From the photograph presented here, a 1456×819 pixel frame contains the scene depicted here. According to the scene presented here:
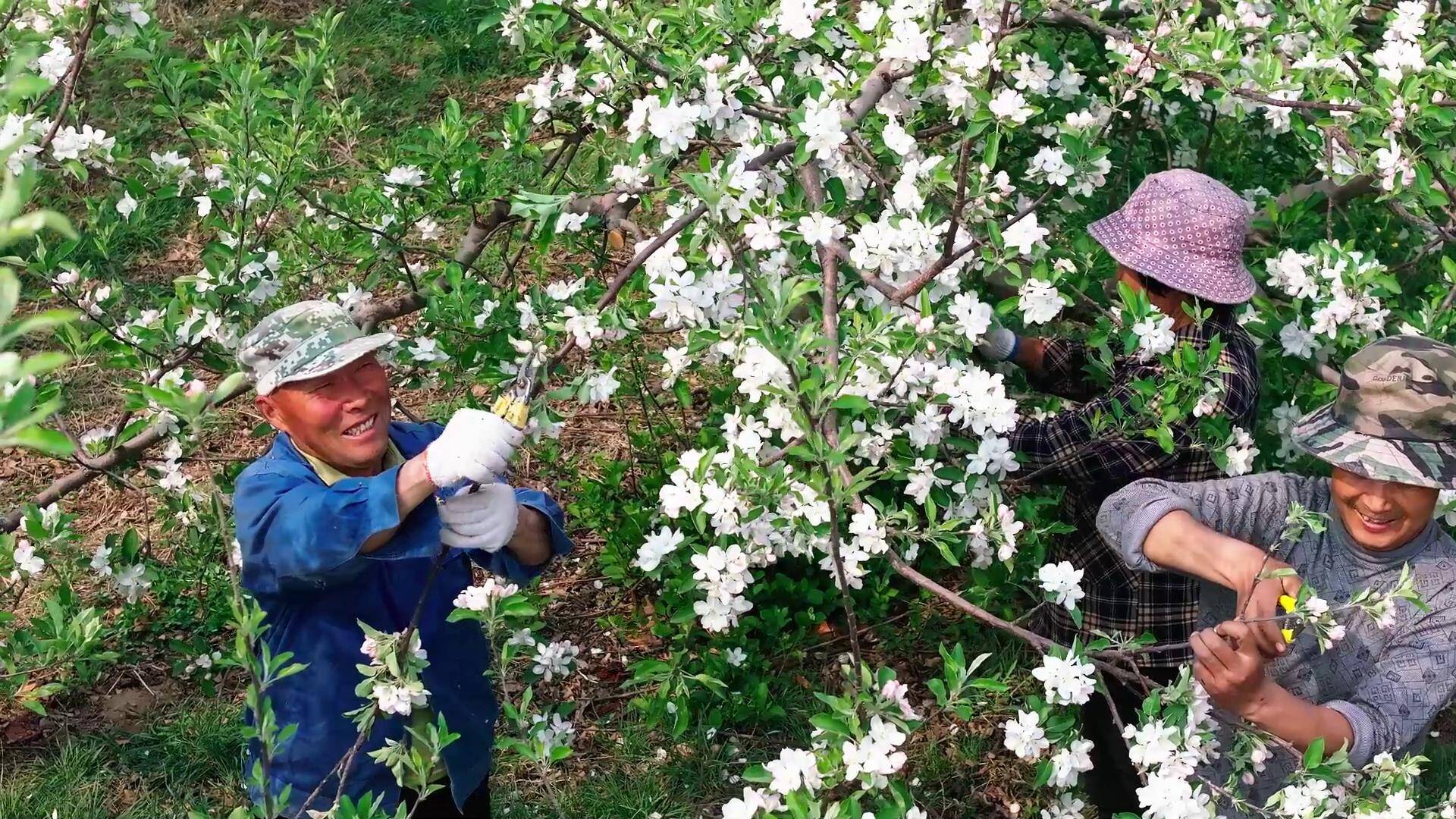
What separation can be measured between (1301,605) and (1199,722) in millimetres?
302

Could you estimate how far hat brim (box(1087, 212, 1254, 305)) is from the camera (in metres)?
2.63

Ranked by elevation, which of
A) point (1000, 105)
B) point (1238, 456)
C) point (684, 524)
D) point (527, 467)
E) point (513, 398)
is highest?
point (1000, 105)

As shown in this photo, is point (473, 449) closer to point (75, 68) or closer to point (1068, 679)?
point (1068, 679)

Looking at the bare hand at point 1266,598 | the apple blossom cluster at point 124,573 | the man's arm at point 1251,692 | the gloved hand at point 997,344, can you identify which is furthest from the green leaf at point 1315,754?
the apple blossom cluster at point 124,573

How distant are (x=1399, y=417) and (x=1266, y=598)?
40cm

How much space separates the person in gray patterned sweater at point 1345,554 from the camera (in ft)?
6.71

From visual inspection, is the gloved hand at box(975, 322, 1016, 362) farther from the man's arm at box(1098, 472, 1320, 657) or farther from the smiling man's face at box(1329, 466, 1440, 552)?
the smiling man's face at box(1329, 466, 1440, 552)

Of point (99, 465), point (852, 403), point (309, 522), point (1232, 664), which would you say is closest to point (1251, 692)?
point (1232, 664)

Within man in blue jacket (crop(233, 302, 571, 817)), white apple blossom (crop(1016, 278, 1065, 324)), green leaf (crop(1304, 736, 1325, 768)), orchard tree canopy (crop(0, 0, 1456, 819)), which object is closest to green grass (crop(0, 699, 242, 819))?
orchard tree canopy (crop(0, 0, 1456, 819))

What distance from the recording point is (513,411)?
6.80 ft

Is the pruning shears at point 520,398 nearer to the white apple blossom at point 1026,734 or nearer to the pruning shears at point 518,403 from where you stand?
the pruning shears at point 518,403

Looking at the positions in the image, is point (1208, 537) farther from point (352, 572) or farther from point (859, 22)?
point (352, 572)

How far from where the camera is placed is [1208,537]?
2.18 m

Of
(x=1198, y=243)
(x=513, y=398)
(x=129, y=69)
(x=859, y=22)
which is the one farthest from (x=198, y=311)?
(x=129, y=69)
